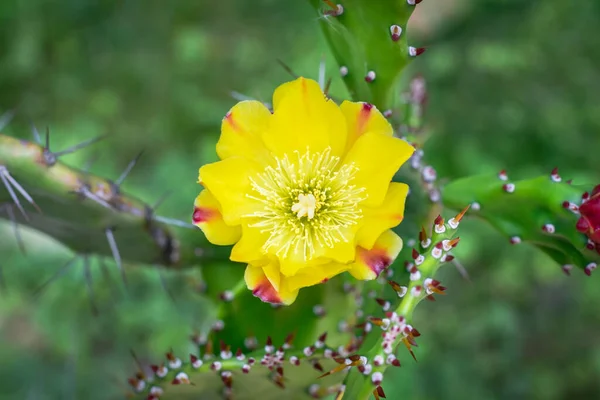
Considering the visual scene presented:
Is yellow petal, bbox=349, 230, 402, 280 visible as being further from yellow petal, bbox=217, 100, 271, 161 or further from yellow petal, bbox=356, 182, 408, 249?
yellow petal, bbox=217, 100, 271, 161

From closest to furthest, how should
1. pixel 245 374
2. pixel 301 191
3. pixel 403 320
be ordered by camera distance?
1. pixel 403 320
2. pixel 301 191
3. pixel 245 374

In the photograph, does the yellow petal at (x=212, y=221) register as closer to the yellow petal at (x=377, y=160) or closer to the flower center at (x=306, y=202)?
the flower center at (x=306, y=202)

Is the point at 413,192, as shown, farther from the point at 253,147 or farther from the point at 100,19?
the point at 100,19

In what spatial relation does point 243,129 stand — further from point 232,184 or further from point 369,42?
point 369,42

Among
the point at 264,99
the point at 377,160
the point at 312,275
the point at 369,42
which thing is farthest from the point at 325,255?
the point at 264,99

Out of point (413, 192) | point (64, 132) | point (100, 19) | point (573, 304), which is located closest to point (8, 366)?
point (64, 132)

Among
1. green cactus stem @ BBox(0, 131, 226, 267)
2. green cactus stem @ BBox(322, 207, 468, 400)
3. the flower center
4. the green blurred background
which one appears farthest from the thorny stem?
the green blurred background
